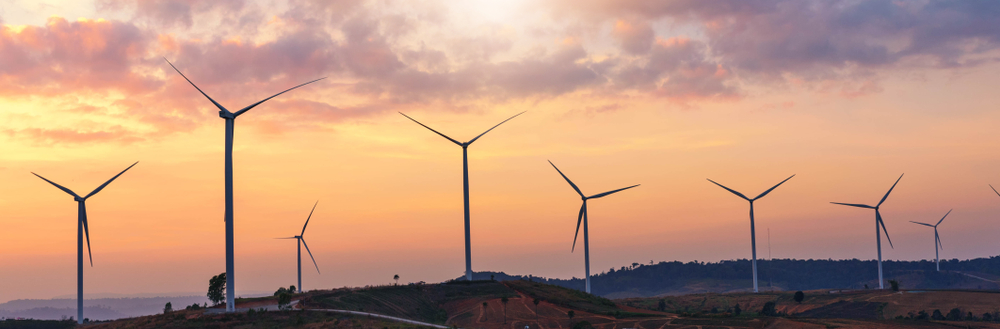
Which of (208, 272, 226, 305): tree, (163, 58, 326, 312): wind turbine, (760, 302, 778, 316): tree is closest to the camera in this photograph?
(163, 58, 326, 312): wind turbine

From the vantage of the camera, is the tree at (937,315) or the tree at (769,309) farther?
the tree at (769,309)

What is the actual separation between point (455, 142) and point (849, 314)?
98.4 m

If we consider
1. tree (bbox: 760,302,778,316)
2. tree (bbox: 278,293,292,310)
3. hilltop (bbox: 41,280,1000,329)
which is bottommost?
tree (bbox: 760,302,778,316)

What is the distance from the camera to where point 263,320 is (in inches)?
4124

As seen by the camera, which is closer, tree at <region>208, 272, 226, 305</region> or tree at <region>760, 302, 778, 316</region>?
tree at <region>208, 272, 226, 305</region>

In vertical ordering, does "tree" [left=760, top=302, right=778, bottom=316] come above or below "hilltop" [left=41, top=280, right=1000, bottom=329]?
below

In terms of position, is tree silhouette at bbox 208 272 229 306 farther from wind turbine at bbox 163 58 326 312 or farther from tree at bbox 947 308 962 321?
tree at bbox 947 308 962 321

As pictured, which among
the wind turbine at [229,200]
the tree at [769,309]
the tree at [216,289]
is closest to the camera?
the wind turbine at [229,200]

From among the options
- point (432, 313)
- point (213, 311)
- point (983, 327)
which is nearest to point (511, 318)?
point (432, 313)

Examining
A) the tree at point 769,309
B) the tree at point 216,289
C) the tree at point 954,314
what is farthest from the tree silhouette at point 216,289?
the tree at point 954,314

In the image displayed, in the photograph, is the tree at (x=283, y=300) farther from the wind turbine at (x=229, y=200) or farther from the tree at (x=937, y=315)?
the tree at (x=937, y=315)

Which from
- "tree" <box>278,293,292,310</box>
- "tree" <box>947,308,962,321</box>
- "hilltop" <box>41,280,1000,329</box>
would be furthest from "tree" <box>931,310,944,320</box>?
"tree" <box>278,293,292,310</box>

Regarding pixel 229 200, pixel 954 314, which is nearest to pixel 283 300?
pixel 229 200

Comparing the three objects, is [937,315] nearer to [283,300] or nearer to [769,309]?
[769,309]
